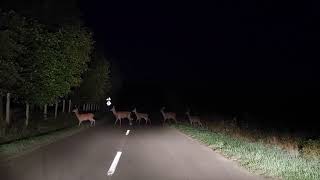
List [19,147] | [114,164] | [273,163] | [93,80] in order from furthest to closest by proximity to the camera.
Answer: [93,80]
[19,147]
[114,164]
[273,163]

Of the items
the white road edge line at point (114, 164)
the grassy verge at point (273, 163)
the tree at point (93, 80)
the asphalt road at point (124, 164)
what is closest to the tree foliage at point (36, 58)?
the asphalt road at point (124, 164)

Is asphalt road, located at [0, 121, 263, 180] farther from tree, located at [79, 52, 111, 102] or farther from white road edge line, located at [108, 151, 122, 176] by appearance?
tree, located at [79, 52, 111, 102]

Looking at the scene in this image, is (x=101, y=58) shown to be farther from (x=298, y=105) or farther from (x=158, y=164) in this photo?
(x=158, y=164)

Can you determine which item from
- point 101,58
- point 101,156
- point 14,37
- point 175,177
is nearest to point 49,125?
point 14,37

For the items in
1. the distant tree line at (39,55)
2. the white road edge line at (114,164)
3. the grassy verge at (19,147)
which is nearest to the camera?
the white road edge line at (114,164)

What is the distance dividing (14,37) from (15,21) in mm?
867

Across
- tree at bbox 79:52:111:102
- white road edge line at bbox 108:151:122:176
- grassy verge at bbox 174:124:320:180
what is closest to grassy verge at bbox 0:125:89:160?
white road edge line at bbox 108:151:122:176

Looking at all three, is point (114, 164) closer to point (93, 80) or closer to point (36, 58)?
point (36, 58)

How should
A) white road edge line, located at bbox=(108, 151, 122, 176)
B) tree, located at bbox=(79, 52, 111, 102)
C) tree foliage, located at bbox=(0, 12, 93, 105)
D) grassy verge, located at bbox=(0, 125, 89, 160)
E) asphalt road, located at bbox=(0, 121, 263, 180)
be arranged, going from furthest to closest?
tree, located at bbox=(79, 52, 111, 102) → tree foliage, located at bbox=(0, 12, 93, 105) → grassy verge, located at bbox=(0, 125, 89, 160) → white road edge line, located at bbox=(108, 151, 122, 176) → asphalt road, located at bbox=(0, 121, 263, 180)

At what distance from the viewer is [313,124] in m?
37.8

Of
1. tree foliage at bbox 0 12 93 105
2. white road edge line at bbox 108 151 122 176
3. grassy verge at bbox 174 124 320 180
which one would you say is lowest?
white road edge line at bbox 108 151 122 176

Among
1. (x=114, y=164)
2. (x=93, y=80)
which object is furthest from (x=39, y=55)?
(x=93, y=80)

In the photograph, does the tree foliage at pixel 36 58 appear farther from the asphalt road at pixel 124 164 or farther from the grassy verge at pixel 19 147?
the asphalt road at pixel 124 164

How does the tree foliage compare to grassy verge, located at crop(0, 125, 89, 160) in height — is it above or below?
above
